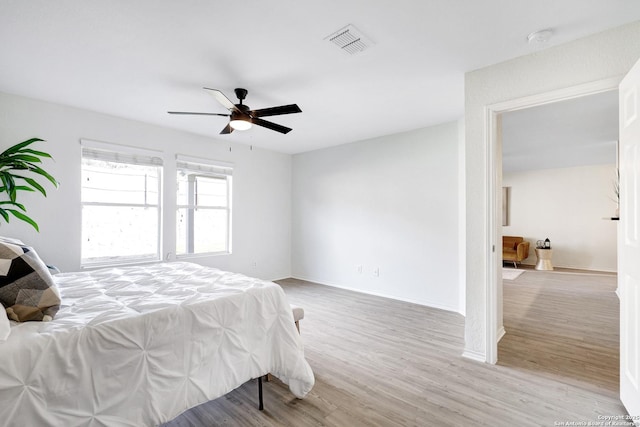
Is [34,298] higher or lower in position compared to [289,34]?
lower

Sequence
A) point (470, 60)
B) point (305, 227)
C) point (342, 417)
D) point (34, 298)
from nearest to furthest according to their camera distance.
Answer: point (34, 298), point (342, 417), point (470, 60), point (305, 227)

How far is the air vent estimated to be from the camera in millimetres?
2072

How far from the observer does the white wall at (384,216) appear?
13.3ft

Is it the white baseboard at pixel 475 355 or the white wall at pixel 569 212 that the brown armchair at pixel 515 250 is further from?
the white baseboard at pixel 475 355

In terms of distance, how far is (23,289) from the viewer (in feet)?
4.84

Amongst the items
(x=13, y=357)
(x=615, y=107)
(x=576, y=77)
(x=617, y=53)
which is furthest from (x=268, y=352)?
(x=615, y=107)

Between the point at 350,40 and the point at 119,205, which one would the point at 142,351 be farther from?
the point at 119,205

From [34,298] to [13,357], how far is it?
1.26 ft

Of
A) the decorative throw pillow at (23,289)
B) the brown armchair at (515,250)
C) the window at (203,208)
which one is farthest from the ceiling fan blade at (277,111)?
the brown armchair at (515,250)

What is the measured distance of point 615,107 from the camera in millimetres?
3496

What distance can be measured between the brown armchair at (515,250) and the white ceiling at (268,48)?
5.09 m

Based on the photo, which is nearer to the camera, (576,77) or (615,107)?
(576,77)

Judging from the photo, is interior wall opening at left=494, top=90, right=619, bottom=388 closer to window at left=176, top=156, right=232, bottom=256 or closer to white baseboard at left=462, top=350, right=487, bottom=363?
white baseboard at left=462, top=350, right=487, bottom=363

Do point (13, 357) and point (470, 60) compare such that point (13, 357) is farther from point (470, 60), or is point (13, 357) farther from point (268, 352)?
point (470, 60)
